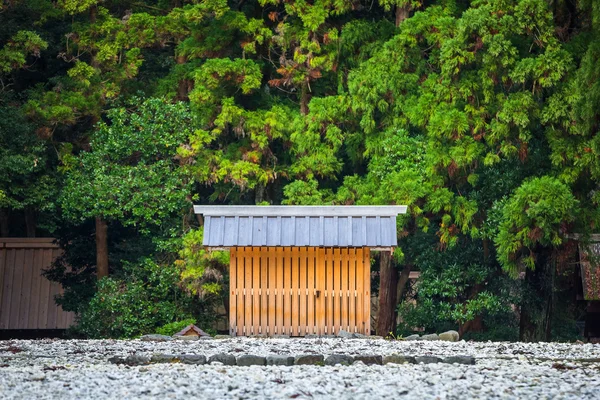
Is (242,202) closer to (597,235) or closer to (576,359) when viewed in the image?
(597,235)

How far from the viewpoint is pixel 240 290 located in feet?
58.2

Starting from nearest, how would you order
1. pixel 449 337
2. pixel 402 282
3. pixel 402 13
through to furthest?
pixel 449 337 → pixel 402 13 → pixel 402 282

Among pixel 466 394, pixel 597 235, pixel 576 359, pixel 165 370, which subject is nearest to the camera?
pixel 466 394

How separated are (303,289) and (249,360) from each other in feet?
21.2

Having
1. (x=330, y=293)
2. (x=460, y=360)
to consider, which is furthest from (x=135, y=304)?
(x=460, y=360)

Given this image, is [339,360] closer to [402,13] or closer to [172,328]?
[172,328]

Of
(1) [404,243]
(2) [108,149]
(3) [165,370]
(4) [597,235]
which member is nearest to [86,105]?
(2) [108,149]

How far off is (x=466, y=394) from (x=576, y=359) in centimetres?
319

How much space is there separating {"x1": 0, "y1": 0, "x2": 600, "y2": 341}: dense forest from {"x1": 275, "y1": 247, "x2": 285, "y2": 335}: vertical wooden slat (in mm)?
4598

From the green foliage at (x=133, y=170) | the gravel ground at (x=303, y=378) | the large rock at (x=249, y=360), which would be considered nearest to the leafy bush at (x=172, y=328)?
the green foliage at (x=133, y=170)

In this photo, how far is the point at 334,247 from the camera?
57.5 ft

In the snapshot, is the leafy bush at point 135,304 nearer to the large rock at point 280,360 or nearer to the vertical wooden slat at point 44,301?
the vertical wooden slat at point 44,301

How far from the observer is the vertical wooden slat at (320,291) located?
1759 cm

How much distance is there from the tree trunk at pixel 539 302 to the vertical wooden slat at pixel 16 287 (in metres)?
11.4
